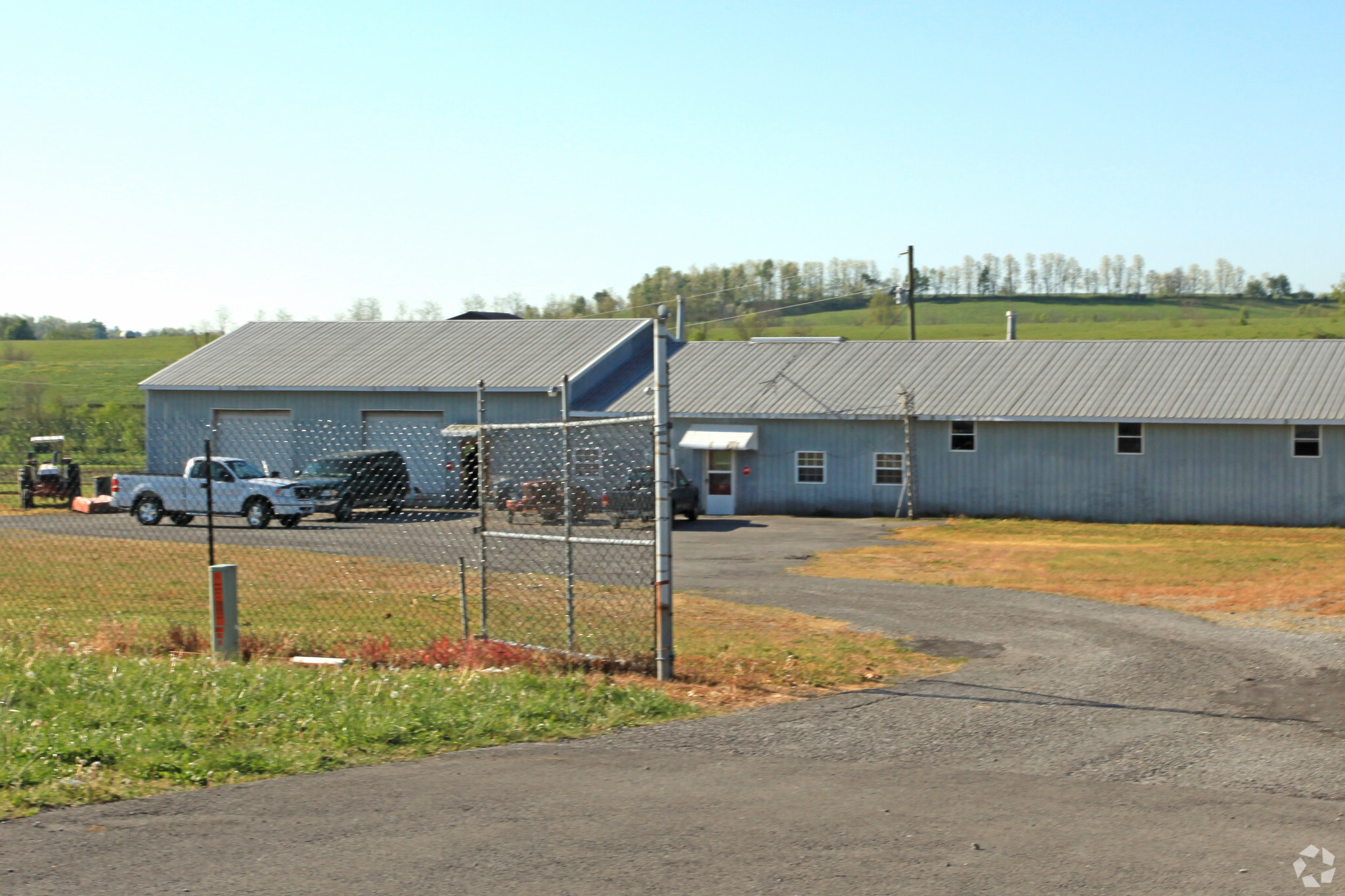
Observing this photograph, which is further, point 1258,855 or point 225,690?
point 225,690

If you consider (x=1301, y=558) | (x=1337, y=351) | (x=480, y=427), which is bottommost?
(x=1301, y=558)

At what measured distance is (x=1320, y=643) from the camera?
438 inches

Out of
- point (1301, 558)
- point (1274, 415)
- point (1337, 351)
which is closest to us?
point (1301, 558)

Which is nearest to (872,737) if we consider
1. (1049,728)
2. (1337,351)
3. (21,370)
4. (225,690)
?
(1049,728)

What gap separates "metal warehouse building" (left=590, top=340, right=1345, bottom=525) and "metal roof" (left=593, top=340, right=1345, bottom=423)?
0.06 meters

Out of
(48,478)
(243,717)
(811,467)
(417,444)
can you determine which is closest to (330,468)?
(417,444)

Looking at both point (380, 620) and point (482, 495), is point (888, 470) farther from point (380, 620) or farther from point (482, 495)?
point (482, 495)

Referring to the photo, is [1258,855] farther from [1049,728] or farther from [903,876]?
[1049,728]

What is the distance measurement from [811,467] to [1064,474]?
6.84 meters

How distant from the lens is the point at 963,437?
3189cm

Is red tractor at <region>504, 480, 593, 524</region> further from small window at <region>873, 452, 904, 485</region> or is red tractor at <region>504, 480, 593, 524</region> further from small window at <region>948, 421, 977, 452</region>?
small window at <region>948, 421, 977, 452</region>

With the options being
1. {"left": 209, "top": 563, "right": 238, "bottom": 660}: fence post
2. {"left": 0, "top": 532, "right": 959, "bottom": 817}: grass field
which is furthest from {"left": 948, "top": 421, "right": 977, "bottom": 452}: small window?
{"left": 209, "top": 563, "right": 238, "bottom": 660}: fence post

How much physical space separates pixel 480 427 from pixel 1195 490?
976 inches

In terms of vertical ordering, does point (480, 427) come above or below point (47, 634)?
above
